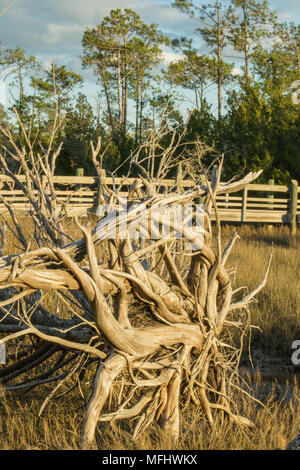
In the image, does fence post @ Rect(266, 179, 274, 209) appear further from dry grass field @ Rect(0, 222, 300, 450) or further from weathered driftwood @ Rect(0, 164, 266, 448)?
weathered driftwood @ Rect(0, 164, 266, 448)

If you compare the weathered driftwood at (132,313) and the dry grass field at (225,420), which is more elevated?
the weathered driftwood at (132,313)

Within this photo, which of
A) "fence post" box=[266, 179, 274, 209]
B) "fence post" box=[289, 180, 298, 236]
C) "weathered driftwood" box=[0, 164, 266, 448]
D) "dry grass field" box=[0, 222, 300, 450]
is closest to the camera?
"weathered driftwood" box=[0, 164, 266, 448]

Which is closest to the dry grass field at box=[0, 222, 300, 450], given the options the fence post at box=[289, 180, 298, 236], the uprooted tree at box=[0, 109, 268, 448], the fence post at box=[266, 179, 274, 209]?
the uprooted tree at box=[0, 109, 268, 448]

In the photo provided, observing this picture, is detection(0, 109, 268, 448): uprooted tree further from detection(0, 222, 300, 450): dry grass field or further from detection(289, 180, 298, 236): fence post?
detection(289, 180, 298, 236): fence post

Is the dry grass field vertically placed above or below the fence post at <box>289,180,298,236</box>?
below

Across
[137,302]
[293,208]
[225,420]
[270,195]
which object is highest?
[270,195]

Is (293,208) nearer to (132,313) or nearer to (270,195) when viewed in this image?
(270,195)

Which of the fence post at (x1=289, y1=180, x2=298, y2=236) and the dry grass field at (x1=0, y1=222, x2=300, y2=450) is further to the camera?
the fence post at (x1=289, y1=180, x2=298, y2=236)

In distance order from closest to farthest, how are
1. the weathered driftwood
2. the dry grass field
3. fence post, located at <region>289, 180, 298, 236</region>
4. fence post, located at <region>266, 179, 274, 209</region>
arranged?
the weathered driftwood → the dry grass field → fence post, located at <region>289, 180, 298, 236</region> → fence post, located at <region>266, 179, 274, 209</region>

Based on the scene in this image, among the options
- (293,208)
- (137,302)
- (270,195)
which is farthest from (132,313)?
(270,195)

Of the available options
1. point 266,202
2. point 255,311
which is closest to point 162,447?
Result: point 255,311

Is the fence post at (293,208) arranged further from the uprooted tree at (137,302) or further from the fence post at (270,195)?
the uprooted tree at (137,302)

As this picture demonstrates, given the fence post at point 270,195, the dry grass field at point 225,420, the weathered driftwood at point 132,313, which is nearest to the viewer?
the weathered driftwood at point 132,313

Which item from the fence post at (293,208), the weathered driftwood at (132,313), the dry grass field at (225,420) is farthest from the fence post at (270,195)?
the weathered driftwood at (132,313)
